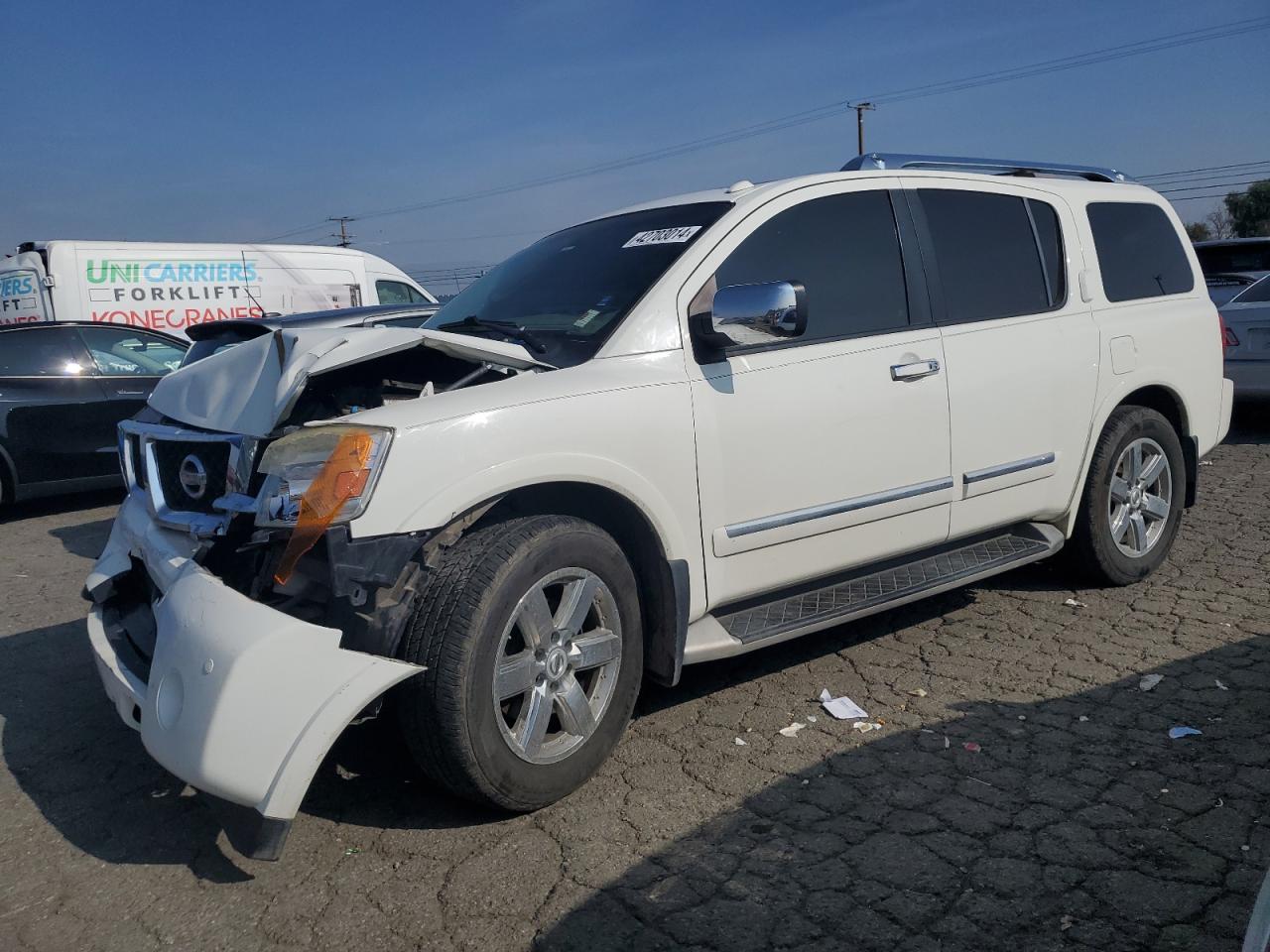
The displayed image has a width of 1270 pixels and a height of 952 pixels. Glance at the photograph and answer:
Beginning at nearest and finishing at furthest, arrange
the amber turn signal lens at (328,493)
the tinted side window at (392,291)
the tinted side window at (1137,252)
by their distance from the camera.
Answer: the amber turn signal lens at (328,493) → the tinted side window at (1137,252) → the tinted side window at (392,291)

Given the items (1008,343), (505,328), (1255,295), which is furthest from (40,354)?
(1255,295)

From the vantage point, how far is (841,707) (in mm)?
3789

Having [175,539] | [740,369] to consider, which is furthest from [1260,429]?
[175,539]

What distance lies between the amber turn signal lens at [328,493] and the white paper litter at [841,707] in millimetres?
1968

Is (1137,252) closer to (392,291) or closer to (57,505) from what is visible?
(57,505)

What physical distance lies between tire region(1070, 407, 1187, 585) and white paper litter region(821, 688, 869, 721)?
177 centimetres

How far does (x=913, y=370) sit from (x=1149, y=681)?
4.91 feet

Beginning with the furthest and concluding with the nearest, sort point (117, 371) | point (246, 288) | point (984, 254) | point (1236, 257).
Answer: point (246, 288), point (1236, 257), point (117, 371), point (984, 254)

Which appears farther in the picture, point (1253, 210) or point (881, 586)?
point (1253, 210)

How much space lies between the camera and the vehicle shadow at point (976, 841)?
2.49 meters

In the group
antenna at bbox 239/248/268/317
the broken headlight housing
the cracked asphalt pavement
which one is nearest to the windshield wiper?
the broken headlight housing

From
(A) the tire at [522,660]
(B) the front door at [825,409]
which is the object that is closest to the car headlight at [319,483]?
(A) the tire at [522,660]

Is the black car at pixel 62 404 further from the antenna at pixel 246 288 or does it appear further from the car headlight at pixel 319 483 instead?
the antenna at pixel 246 288

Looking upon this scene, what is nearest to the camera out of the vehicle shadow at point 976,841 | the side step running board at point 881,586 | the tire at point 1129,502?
the vehicle shadow at point 976,841
